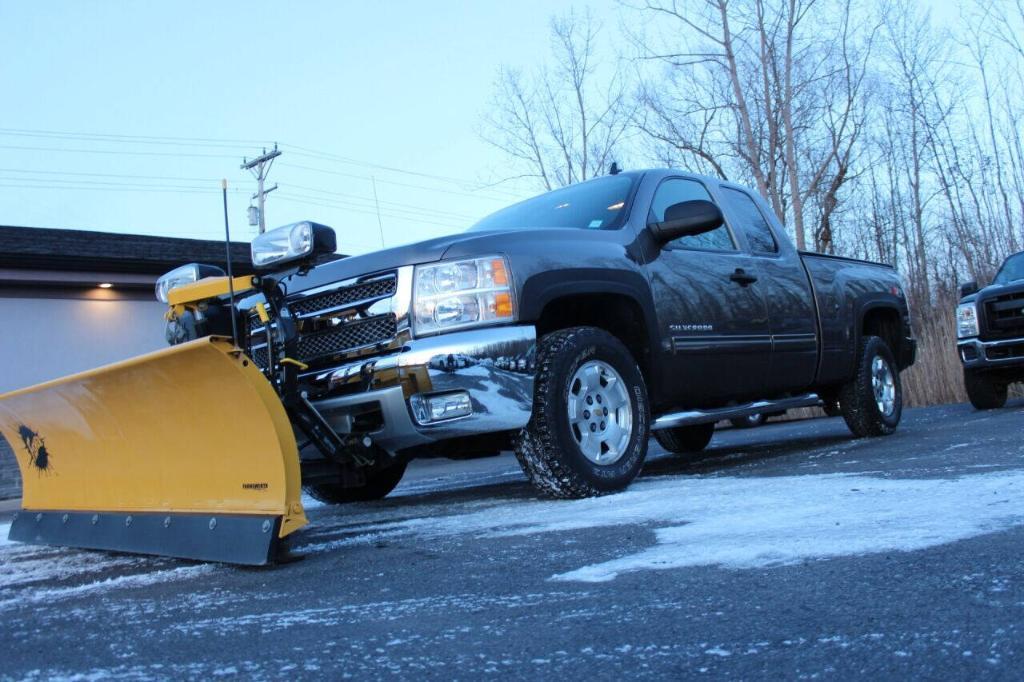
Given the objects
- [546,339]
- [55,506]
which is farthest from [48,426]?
[546,339]

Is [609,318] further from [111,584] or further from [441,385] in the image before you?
[111,584]

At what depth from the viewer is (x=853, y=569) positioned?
2.51 m

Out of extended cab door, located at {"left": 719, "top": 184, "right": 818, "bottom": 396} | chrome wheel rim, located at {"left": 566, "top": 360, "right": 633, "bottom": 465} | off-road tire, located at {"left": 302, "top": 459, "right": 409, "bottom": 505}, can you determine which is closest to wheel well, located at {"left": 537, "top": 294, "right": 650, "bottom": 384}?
chrome wheel rim, located at {"left": 566, "top": 360, "right": 633, "bottom": 465}

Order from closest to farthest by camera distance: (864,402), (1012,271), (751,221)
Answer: (751,221), (864,402), (1012,271)

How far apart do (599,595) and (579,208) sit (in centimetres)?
340

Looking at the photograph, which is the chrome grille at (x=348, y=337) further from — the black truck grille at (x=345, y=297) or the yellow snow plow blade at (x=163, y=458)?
the yellow snow plow blade at (x=163, y=458)

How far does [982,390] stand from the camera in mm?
10555

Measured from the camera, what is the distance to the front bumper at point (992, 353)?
33.3ft

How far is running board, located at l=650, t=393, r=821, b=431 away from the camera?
17.1ft

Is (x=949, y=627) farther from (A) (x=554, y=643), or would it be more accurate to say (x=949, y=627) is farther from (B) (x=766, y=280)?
(B) (x=766, y=280)

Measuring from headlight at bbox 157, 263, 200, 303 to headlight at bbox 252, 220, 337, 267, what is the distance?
579 mm

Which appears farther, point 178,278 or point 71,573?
point 178,278

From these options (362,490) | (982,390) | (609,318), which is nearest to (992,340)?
(982,390)

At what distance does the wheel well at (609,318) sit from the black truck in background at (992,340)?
6.73 meters
